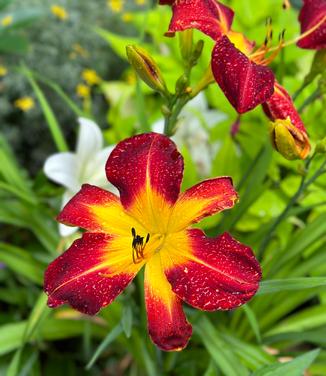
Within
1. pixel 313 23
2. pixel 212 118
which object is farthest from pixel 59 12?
pixel 313 23

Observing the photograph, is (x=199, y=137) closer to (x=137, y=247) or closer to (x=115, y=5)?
(x=137, y=247)

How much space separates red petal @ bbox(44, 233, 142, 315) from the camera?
582mm

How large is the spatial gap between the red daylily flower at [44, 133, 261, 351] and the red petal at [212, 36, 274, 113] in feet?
0.26

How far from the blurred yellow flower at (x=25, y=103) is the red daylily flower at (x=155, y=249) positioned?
1085 mm

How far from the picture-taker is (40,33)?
186cm

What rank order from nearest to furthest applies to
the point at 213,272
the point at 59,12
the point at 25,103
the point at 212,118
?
the point at 213,272
the point at 212,118
the point at 25,103
the point at 59,12

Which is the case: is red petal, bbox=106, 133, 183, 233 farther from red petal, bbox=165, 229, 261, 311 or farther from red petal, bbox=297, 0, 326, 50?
red petal, bbox=297, 0, 326, 50

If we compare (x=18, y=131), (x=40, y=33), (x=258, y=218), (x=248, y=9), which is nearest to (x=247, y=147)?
(x=258, y=218)

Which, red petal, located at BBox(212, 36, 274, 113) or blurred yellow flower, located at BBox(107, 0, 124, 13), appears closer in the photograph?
red petal, located at BBox(212, 36, 274, 113)

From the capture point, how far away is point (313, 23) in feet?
2.42

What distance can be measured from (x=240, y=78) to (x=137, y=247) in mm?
193

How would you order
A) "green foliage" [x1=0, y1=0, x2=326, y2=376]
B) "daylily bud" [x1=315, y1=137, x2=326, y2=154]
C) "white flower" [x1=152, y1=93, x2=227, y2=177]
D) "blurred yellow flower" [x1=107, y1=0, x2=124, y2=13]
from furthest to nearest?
"blurred yellow flower" [x1=107, y1=0, x2=124, y2=13] < "white flower" [x1=152, y1=93, x2=227, y2=177] < "green foliage" [x1=0, y1=0, x2=326, y2=376] < "daylily bud" [x1=315, y1=137, x2=326, y2=154]

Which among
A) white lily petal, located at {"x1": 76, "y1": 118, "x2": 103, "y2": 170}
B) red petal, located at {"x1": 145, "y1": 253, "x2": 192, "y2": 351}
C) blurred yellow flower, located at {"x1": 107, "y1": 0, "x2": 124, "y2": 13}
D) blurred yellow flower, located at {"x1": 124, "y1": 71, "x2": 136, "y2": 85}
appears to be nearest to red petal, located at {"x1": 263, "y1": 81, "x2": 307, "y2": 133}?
red petal, located at {"x1": 145, "y1": 253, "x2": 192, "y2": 351}

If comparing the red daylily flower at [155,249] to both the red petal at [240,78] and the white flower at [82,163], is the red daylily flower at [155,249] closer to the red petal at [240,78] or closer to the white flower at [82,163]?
the red petal at [240,78]
